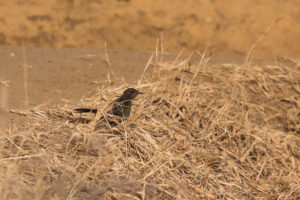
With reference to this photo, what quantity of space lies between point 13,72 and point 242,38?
263 cm

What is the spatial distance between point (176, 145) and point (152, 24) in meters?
2.09

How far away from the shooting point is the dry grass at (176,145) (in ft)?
11.2

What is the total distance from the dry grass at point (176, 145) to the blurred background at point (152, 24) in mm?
487

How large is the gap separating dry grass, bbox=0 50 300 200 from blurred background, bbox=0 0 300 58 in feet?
1.60

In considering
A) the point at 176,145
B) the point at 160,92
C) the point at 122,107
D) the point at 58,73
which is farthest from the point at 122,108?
the point at 58,73

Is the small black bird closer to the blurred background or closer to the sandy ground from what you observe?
the sandy ground

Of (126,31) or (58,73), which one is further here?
(126,31)

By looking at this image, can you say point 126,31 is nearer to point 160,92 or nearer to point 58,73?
point 58,73

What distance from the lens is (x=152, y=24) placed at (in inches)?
230

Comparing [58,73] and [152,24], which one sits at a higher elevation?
[152,24]

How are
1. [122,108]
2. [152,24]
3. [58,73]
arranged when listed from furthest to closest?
[152,24], [58,73], [122,108]

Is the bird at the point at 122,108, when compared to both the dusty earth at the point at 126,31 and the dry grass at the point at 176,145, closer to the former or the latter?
the dry grass at the point at 176,145

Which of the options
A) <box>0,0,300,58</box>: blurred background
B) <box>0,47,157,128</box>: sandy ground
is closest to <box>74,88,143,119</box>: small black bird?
<box>0,47,157,128</box>: sandy ground

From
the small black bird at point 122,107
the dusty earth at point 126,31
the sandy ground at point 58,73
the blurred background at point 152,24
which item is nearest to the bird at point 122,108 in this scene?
the small black bird at point 122,107
